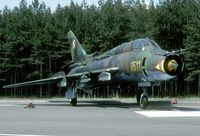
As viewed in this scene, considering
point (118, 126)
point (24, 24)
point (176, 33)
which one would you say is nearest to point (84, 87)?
point (118, 126)

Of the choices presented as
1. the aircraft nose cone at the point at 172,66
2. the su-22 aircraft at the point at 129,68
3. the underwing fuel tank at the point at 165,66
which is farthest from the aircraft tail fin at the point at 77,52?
the aircraft nose cone at the point at 172,66

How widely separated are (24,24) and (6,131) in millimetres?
52797

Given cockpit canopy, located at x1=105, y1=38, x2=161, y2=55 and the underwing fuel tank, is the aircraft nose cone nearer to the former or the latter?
the underwing fuel tank

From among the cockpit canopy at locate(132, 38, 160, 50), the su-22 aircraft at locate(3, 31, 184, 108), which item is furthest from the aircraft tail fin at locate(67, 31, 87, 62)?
the cockpit canopy at locate(132, 38, 160, 50)

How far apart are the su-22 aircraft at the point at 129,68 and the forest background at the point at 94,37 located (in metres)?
22.5

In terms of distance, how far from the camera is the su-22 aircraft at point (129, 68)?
21.1 metres

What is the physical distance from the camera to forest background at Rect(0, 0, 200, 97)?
2084 inches

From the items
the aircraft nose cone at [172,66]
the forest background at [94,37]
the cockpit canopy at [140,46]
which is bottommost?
the aircraft nose cone at [172,66]

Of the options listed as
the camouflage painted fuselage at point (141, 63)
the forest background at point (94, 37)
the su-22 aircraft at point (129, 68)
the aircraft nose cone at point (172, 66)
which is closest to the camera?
the aircraft nose cone at point (172, 66)

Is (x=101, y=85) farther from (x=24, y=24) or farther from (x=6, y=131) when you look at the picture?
(x=24, y=24)

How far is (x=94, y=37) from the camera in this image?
5934 cm

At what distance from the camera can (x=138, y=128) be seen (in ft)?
43.3

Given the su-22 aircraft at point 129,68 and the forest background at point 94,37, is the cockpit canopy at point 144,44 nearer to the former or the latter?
the su-22 aircraft at point 129,68

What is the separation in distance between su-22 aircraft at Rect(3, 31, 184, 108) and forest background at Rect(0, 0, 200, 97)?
2249cm
